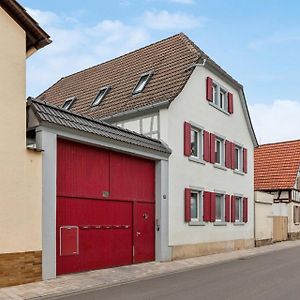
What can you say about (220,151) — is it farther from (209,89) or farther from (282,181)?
(282,181)

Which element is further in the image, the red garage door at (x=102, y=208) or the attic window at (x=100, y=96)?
the attic window at (x=100, y=96)

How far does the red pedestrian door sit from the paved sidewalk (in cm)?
44

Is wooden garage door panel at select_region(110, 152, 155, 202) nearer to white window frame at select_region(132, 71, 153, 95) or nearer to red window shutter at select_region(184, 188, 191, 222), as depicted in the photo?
red window shutter at select_region(184, 188, 191, 222)

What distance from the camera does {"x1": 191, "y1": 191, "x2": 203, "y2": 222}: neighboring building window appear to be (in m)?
20.5

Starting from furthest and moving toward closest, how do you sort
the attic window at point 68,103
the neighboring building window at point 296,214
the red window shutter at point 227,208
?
the neighboring building window at point 296,214 < the attic window at point 68,103 < the red window shutter at point 227,208

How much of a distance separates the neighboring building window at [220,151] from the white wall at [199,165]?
384 mm

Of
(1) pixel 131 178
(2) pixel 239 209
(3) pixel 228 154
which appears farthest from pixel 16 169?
(2) pixel 239 209

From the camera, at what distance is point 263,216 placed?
94.8 feet

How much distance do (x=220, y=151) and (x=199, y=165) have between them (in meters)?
3.30

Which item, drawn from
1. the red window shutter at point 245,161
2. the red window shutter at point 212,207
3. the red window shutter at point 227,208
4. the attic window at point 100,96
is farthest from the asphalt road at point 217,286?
the red window shutter at point 245,161

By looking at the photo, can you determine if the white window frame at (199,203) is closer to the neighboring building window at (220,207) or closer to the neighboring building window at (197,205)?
the neighboring building window at (197,205)

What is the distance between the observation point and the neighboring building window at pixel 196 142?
20625 mm

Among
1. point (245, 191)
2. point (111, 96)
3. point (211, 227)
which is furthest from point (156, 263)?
point (245, 191)

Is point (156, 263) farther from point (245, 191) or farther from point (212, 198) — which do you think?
point (245, 191)
